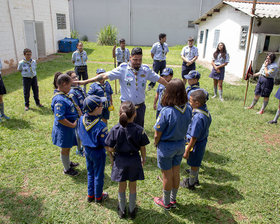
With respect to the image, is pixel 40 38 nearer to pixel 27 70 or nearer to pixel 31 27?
pixel 31 27

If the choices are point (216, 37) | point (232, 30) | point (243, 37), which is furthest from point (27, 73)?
point (216, 37)

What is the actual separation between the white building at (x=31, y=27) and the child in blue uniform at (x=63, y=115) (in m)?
10.9

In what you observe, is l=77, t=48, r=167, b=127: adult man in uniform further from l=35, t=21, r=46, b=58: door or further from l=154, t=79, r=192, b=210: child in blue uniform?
l=35, t=21, r=46, b=58: door

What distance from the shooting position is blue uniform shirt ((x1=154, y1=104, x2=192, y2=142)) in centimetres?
283

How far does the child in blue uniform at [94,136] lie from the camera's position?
299 cm

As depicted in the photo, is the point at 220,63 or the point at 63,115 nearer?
the point at 63,115

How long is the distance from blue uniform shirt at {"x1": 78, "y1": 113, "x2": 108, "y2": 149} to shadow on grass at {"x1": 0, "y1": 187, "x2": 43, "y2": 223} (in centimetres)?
126

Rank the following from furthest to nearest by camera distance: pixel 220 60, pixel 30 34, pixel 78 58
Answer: pixel 30 34
pixel 78 58
pixel 220 60

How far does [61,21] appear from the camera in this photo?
2002 cm

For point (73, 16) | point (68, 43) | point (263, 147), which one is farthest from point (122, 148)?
point (73, 16)

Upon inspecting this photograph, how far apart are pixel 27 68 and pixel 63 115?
4.02 meters

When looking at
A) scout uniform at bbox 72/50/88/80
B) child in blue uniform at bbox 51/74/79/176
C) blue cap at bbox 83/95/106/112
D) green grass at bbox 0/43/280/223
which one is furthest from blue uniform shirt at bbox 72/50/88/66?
blue cap at bbox 83/95/106/112

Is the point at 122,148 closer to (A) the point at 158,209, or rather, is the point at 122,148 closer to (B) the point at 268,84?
(A) the point at 158,209

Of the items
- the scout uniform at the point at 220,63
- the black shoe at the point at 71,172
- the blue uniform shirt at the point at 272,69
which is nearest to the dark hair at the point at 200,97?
the black shoe at the point at 71,172
